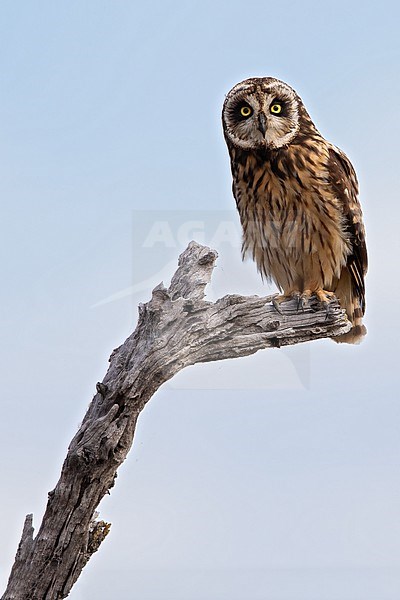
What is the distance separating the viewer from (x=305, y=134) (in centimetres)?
508

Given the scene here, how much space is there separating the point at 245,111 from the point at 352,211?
35.7 inches

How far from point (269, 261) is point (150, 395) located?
162 centimetres

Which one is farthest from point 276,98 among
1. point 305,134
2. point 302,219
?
point 302,219

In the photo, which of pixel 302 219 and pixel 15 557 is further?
pixel 302 219

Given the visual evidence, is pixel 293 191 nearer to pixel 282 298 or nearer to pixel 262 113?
pixel 262 113

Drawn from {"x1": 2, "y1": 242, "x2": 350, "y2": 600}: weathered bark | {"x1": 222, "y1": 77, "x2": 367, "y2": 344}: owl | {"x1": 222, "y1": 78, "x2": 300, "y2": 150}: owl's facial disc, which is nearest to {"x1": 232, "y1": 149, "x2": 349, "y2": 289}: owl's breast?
{"x1": 222, "y1": 77, "x2": 367, "y2": 344}: owl

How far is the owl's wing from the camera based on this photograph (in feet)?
16.4

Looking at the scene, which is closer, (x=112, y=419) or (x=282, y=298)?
(x=112, y=419)

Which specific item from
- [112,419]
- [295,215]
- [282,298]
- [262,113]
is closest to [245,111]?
[262,113]

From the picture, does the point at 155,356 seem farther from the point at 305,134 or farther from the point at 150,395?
the point at 305,134

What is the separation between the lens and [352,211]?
5.04m

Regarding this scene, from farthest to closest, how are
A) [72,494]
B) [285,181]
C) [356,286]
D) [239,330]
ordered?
[356,286] → [285,181] → [239,330] → [72,494]

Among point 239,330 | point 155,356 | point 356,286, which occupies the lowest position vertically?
point 155,356

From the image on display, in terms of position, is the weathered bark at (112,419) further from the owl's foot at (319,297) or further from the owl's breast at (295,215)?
the owl's breast at (295,215)
